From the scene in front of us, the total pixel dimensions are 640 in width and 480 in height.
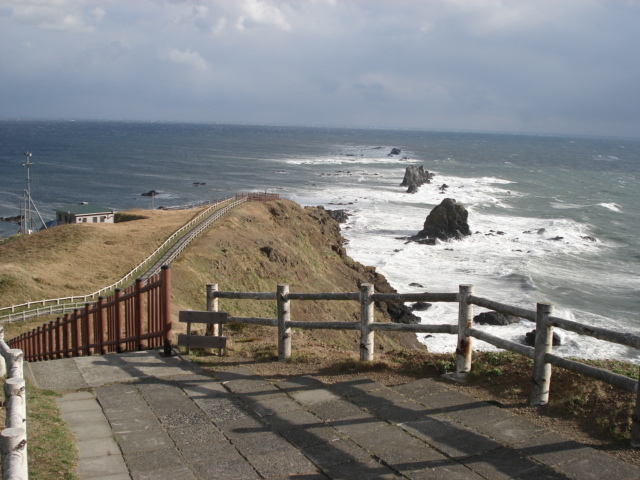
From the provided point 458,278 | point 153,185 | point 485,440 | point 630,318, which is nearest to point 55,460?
point 485,440

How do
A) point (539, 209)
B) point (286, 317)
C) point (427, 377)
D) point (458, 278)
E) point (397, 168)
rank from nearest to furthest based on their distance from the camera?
point (427, 377)
point (286, 317)
point (458, 278)
point (539, 209)
point (397, 168)

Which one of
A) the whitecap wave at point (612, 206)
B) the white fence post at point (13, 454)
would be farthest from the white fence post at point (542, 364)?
the whitecap wave at point (612, 206)

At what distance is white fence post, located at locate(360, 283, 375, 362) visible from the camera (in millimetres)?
9250

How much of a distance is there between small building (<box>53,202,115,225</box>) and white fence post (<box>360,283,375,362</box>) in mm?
57054

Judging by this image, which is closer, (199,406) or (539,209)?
(199,406)

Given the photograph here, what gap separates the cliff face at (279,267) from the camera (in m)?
31.7

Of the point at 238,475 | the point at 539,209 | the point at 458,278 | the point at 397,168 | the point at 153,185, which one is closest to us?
the point at 238,475

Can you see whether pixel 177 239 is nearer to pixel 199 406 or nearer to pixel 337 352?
pixel 337 352

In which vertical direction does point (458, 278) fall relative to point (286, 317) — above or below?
below

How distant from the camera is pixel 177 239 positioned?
134ft

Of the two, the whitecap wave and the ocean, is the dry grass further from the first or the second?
the whitecap wave

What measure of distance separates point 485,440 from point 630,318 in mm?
36366

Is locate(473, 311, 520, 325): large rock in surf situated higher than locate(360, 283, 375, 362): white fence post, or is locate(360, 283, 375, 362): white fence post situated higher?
locate(360, 283, 375, 362): white fence post

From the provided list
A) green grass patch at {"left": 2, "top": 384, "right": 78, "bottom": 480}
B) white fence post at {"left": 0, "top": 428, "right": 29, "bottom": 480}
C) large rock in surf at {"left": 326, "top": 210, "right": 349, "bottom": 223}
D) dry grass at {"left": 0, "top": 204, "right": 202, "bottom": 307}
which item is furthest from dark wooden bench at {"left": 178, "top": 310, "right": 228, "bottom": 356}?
large rock in surf at {"left": 326, "top": 210, "right": 349, "bottom": 223}
